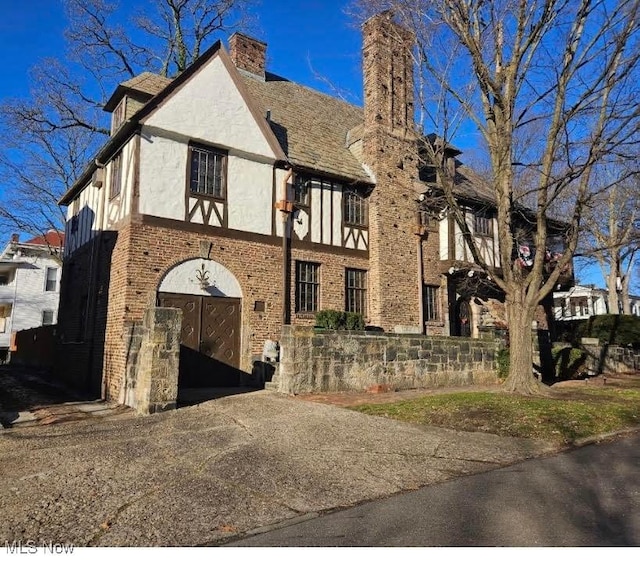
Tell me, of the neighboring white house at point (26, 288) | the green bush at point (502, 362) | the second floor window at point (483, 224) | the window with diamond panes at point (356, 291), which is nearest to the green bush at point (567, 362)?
the green bush at point (502, 362)

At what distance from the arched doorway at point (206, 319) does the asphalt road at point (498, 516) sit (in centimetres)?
886

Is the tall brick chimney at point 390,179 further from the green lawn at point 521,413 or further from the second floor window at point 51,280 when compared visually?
the second floor window at point 51,280

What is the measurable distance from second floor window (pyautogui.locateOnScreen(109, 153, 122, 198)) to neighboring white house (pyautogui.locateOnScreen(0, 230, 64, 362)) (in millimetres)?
22324

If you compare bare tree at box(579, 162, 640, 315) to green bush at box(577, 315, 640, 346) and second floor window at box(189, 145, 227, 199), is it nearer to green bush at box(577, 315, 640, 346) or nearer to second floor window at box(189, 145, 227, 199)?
green bush at box(577, 315, 640, 346)

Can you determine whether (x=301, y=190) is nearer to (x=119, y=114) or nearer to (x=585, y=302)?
(x=119, y=114)

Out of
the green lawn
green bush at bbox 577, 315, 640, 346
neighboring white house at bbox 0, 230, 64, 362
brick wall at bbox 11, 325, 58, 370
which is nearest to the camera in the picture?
the green lawn

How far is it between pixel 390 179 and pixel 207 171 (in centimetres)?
679

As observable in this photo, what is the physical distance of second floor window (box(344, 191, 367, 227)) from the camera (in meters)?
16.8

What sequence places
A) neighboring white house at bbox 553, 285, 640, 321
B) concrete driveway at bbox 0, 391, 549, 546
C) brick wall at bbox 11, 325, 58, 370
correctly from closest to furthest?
concrete driveway at bbox 0, 391, 549, 546 < brick wall at bbox 11, 325, 58, 370 < neighboring white house at bbox 553, 285, 640, 321

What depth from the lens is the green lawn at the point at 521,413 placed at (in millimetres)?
7762

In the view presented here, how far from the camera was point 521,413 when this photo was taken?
8.85m

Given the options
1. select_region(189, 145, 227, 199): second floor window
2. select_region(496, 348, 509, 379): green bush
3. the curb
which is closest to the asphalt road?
the curb

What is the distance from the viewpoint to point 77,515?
13.6ft

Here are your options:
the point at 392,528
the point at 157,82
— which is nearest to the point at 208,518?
the point at 392,528
